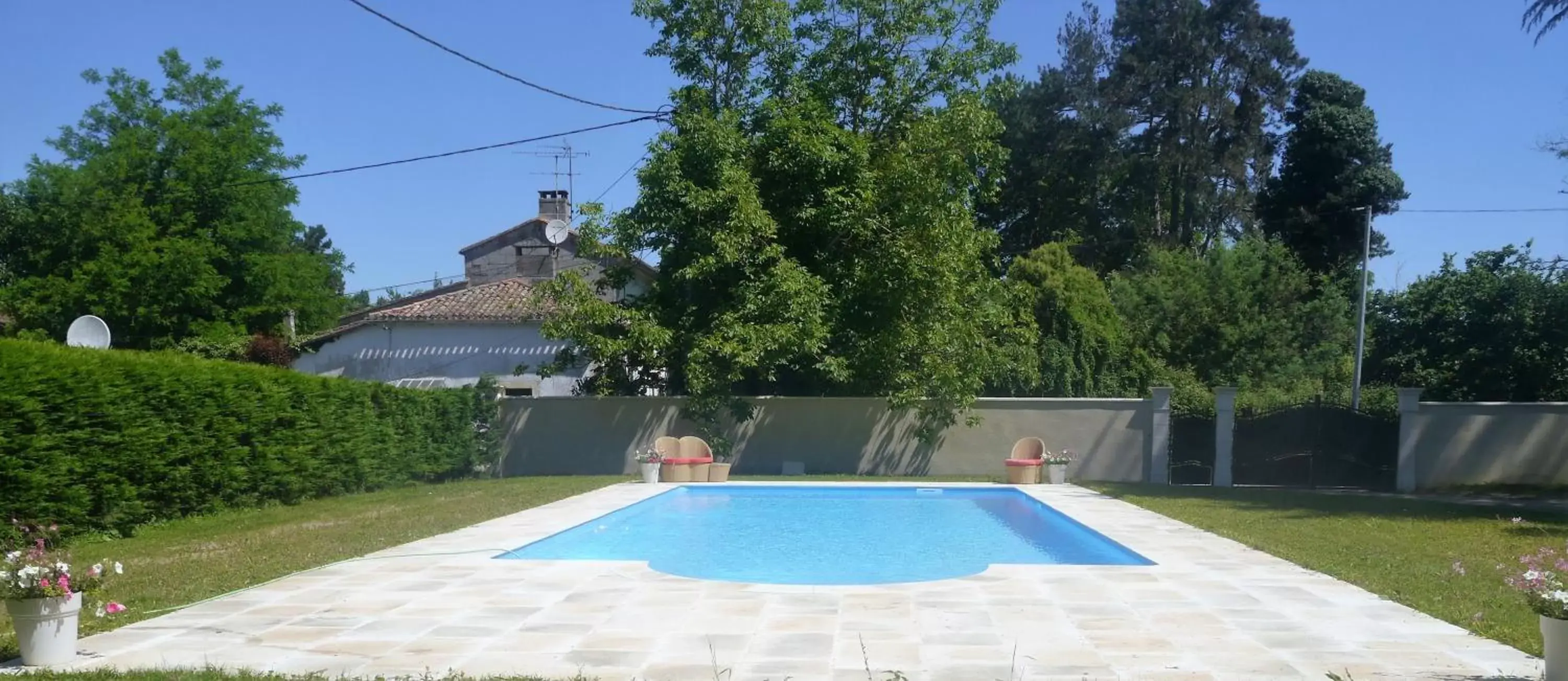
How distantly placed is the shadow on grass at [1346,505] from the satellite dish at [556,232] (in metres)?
17.4

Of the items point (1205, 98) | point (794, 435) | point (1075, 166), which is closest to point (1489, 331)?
point (1205, 98)

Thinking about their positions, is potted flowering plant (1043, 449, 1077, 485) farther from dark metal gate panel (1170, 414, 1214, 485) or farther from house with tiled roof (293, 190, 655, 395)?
house with tiled roof (293, 190, 655, 395)

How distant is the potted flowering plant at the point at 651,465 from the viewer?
18406mm

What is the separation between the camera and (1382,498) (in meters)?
16.1

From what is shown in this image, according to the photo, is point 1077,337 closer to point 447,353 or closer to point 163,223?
point 447,353

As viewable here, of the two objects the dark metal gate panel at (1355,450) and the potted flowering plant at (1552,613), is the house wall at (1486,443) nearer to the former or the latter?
the dark metal gate panel at (1355,450)

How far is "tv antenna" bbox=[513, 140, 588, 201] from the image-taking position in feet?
108

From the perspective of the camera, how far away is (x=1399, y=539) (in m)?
11.0

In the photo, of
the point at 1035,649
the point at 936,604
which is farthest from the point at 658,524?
the point at 1035,649

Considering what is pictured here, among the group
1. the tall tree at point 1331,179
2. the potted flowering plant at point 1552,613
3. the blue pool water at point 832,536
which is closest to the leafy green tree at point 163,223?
the blue pool water at point 832,536

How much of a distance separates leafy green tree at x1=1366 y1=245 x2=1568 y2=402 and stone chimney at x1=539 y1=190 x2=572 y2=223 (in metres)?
25.5

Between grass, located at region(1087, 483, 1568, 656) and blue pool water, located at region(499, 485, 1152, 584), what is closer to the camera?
grass, located at region(1087, 483, 1568, 656)

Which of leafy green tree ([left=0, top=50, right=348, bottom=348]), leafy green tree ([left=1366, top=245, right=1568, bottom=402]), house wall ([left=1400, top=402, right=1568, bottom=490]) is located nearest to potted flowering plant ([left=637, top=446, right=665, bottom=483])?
house wall ([left=1400, top=402, right=1568, bottom=490])

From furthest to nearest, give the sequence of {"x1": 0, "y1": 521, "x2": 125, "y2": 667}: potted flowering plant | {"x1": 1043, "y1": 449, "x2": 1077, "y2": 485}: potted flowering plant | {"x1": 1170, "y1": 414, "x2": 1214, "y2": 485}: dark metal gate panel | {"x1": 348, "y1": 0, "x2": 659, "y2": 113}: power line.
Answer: {"x1": 1170, "y1": 414, "x2": 1214, "y2": 485}: dark metal gate panel
{"x1": 1043, "y1": 449, "x2": 1077, "y2": 485}: potted flowering plant
{"x1": 348, "y1": 0, "x2": 659, "y2": 113}: power line
{"x1": 0, "y1": 521, "x2": 125, "y2": 667}: potted flowering plant
